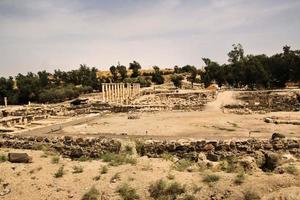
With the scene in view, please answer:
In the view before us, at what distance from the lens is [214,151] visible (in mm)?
16000

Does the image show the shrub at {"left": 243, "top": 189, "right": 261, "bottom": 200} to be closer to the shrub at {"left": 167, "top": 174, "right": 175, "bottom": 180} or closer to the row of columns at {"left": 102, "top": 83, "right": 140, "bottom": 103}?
the shrub at {"left": 167, "top": 174, "right": 175, "bottom": 180}

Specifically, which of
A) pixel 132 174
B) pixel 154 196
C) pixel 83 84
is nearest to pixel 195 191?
pixel 154 196

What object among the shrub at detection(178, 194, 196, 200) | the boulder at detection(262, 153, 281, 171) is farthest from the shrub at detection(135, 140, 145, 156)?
the shrub at detection(178, 194, 196, 200)

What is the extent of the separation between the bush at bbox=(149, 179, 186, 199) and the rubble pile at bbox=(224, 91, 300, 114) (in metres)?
25.5

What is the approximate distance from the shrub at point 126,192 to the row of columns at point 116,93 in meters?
38.8

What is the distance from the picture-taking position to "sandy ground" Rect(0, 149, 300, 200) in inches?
463

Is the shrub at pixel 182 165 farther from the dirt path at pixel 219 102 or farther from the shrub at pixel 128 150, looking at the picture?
the dirt path at pixel 219 102

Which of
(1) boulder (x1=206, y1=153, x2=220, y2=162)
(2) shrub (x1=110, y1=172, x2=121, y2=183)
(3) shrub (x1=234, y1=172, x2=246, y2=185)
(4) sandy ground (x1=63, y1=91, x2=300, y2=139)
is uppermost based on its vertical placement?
(3) shrub (x1=234, y1=172, x2=246, y2=185)

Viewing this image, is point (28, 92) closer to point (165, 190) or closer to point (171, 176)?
point (171, 176)

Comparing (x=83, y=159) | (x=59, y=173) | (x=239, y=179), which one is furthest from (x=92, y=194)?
(x=239, y=179)

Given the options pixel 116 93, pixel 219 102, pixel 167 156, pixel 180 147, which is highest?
pixel 180 147

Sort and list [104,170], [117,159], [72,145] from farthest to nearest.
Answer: [72,145] < [117,159] < [104,170]

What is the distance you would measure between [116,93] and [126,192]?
44096 millimetres

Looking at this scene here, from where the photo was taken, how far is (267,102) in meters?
48.6
